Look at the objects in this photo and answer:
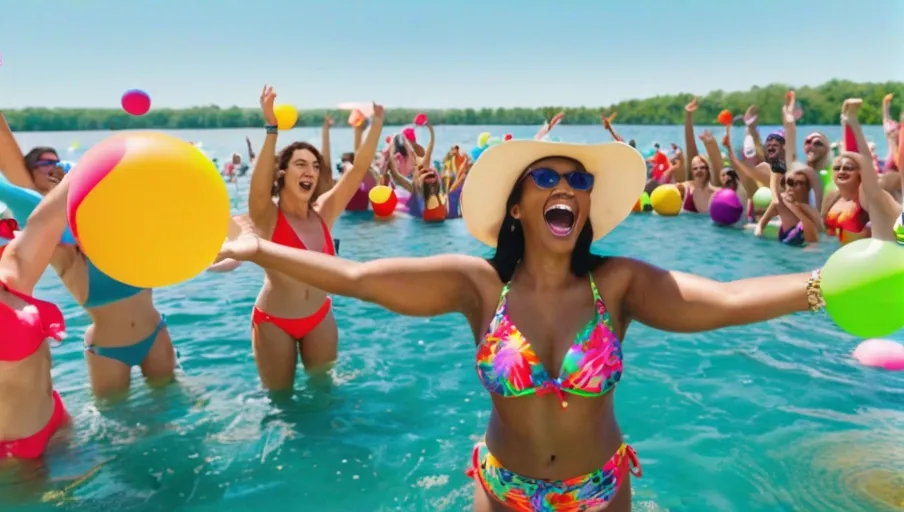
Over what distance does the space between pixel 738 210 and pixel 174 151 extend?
41.5 feet

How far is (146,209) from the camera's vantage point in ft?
6.94

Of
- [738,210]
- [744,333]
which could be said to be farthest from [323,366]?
[738,210]

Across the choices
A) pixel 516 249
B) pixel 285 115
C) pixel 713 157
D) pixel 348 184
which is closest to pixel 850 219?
pixel 713 157

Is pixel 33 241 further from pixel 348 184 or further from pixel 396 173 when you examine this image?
pixel 396 173

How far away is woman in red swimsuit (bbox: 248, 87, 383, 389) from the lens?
4.57 metres

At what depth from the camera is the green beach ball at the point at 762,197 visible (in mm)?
12688

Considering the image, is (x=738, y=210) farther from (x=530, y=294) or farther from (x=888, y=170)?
(x=530, y=294)

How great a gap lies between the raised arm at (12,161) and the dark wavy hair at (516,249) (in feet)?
11.0

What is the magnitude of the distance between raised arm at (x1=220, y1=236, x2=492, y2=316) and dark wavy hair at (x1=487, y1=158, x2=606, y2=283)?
8 centimetres

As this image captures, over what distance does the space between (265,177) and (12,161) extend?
5.24ft

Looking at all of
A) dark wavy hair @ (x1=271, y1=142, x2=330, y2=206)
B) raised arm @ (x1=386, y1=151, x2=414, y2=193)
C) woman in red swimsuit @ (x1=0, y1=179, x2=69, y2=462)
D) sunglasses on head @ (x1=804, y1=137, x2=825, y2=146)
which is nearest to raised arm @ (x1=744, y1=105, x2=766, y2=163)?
sunglasses on head @ (x1=804, y1=137, x2=825, y2=146)

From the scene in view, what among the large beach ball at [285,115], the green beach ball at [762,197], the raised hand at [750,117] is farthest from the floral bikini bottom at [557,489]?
the green beach ball at [762,197]

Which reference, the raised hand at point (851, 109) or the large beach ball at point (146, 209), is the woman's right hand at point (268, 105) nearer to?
the large beach ball at point (146, 209)

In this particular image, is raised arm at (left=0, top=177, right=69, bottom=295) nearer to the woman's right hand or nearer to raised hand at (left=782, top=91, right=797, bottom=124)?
the woman's right hand
